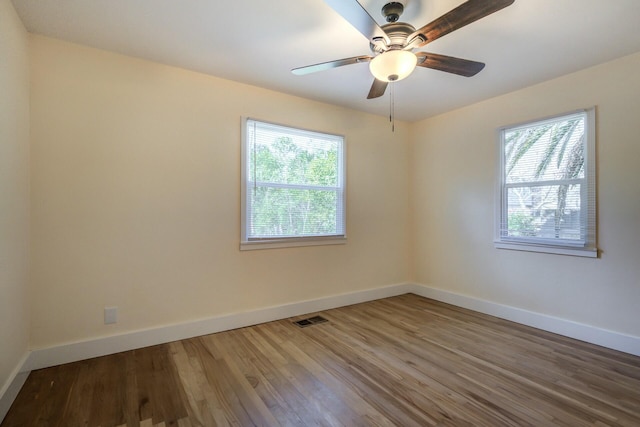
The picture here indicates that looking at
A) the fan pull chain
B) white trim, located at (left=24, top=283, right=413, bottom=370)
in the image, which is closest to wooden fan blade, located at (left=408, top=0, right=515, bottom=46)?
the fan pull chain

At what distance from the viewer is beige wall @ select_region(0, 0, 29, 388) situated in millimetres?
1748

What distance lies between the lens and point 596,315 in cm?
265

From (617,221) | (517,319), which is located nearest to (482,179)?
(617,221)

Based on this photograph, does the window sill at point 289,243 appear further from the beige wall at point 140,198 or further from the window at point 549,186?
the window at point 549,186

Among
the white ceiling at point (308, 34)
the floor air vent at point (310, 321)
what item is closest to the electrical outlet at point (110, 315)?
the floor air vent at point (310, 321)

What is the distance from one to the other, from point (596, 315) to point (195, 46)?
4199mm

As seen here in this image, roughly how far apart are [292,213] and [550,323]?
113 inches

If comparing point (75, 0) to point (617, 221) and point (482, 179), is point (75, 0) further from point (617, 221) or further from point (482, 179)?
point (617, 221)

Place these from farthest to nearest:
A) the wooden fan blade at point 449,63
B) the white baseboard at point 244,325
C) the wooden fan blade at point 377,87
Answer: the wooden fan blade at point 377,87
the white baseboard at point 244,325
the wooden fan blade at point 449,63

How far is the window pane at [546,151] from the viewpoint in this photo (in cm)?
280

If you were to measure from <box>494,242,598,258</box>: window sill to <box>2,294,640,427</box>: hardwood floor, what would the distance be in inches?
31.8

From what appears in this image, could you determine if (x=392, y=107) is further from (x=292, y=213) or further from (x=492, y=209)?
(x=292, y=213)

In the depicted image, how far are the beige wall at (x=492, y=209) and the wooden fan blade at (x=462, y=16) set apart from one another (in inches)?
80.6

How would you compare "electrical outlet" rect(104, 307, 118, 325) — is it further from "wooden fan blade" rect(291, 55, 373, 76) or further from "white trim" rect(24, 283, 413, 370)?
"wooden fan blade" rect(291, 55, 373, 76)
